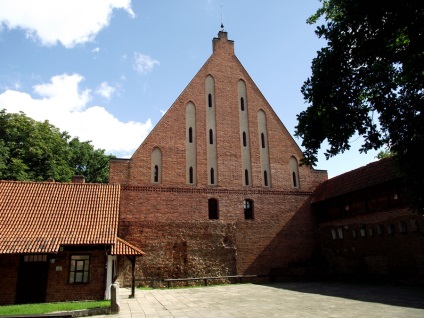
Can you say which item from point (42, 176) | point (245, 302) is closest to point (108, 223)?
point (245, 302)

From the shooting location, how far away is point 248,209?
20.8 m

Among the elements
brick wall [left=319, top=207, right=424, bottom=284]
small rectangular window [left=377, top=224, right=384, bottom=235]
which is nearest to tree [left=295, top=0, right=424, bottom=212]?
brick wall [left=319, top=207, right=424, bottom=284]

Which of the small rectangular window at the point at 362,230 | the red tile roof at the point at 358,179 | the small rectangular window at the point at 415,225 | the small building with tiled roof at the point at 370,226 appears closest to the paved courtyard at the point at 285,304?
the small building with tiled roof at the point at 370,226

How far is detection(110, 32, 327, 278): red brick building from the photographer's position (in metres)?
18.9

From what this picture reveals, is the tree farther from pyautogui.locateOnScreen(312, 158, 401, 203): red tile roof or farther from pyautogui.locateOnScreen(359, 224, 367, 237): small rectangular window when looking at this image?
pyautogui.locateOnScreen(359, 224, 367, 237): small rectangular window

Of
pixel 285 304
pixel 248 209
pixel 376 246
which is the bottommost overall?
pixel 285 304

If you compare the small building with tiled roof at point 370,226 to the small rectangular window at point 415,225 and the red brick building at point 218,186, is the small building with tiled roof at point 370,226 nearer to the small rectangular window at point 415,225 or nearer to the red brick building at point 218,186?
the small rectangular window at point 415,225

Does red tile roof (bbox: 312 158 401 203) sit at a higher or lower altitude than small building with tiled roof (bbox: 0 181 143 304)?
higher

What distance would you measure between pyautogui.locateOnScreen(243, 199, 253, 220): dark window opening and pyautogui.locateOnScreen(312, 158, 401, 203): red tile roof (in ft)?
13.6

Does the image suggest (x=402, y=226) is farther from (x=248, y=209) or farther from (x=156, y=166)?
(x=156, y=166)

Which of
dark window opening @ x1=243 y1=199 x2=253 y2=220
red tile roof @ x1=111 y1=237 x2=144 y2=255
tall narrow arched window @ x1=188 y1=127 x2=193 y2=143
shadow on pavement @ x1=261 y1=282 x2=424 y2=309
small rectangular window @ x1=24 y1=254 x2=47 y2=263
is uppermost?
tall narrow arched window @ x1=188 y1=127 x2=193 y2=143

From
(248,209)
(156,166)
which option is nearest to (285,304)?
(248,209)

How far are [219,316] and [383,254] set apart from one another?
10897 mm

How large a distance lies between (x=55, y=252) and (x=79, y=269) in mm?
1590
